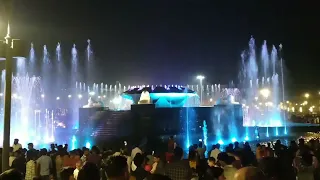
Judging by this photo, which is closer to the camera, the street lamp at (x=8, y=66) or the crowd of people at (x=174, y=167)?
the crowd of people at (x=174, y=167)

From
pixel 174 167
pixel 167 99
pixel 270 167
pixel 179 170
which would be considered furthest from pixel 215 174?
pixel 167 99

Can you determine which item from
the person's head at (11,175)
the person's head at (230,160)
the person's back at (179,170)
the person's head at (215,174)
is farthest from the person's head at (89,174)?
the person's head at (230,160)

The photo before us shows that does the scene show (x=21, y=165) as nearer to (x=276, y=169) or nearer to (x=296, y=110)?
(x=276, y=169)

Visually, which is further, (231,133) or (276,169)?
(231,133)

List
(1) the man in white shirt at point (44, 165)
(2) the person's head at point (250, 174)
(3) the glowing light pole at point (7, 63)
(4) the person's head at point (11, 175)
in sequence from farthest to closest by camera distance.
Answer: (1) the man in white shirt at point (44, 165) → (3) the glowing light pole at point (7, 63) → (4) the person's head at point (11, 175) → (2) the person's head at point (250, 174)

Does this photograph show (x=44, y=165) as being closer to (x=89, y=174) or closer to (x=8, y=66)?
(x=8, y=66)

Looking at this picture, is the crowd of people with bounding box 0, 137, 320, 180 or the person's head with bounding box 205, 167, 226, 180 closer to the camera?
the crowd of people with bounding box 0, 137, 320, 180

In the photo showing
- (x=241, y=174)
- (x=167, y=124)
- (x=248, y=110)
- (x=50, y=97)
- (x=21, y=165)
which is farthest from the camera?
(x=50, y=97)

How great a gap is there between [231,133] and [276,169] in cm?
2384

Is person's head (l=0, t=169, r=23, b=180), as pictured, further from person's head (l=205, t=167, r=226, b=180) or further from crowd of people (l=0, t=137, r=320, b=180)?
person's head (l=205, t=167, r=226, b=180)

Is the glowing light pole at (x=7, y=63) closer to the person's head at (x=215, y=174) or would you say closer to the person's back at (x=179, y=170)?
the person's back at (x=179, y=170)

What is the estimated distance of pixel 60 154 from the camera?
10.5m

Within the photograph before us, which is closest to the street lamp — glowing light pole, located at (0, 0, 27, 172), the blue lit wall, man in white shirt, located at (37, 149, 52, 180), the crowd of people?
glowing light pole, located at (0, 0, 27, 172)

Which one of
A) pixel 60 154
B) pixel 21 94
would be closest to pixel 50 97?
pixel 21 94
